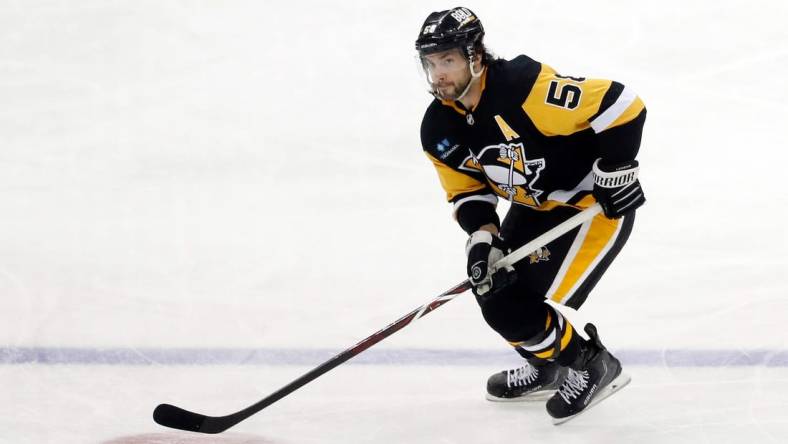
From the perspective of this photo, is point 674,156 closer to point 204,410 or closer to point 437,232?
point 437,232

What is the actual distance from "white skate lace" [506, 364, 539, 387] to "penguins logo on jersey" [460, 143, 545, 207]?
529 mm

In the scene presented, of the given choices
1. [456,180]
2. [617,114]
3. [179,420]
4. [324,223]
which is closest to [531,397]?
[456,180]

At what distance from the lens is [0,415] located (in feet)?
8.71

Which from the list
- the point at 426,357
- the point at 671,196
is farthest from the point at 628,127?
the point at 671,196

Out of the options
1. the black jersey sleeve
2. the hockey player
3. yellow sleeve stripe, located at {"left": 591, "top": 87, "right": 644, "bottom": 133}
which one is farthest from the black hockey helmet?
yellow sleeve stripe, located at {"left": 591, "top": 87, "right": 644, "bottom": 133}

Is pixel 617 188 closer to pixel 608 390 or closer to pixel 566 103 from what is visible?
pixel 566 103

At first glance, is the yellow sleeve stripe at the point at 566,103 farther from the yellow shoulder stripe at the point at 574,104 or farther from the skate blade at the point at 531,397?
the skate blade at the point at 531,397

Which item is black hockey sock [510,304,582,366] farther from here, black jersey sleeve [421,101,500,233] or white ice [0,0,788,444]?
black jersey sleeve [421,101,500,233]

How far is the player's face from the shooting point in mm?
2414

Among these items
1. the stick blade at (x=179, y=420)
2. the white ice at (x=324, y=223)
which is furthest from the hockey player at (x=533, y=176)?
the stick blade at (x=179, y=420)

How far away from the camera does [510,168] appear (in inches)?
100

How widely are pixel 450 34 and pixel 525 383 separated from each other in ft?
3.56

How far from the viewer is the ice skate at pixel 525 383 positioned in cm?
283

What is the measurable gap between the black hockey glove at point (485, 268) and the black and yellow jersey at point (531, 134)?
11cm
